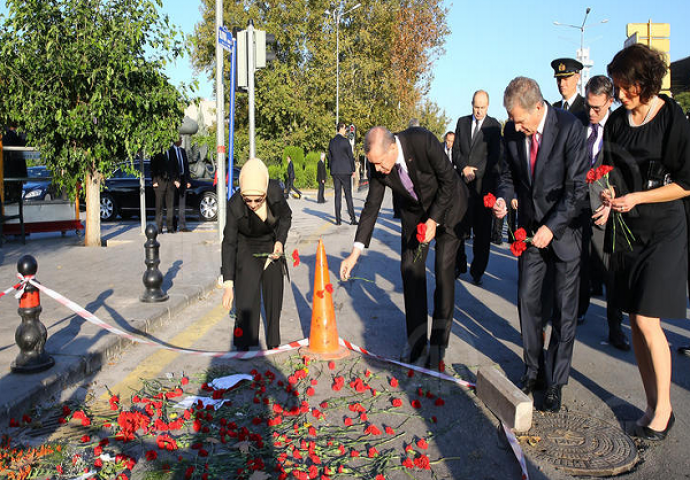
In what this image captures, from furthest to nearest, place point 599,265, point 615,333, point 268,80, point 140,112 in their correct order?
point 268,80 → point 140,112 → point 599,265 → point 615,333

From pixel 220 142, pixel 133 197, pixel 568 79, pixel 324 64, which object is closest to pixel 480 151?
pixel 568 79

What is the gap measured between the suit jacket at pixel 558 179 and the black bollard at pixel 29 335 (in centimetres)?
357

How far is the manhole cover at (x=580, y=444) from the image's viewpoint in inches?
133

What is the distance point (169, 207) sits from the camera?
44.6 feet

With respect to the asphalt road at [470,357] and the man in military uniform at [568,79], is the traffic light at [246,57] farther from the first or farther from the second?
the man in military uniform at [568,79]

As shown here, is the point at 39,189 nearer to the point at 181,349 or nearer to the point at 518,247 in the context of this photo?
the point at 181,349

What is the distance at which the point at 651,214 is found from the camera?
3.85 metres

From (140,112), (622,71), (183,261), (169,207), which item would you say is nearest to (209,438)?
(622,71)

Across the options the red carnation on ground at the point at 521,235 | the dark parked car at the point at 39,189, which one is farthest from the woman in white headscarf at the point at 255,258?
the dark parked car at the point at 39,189

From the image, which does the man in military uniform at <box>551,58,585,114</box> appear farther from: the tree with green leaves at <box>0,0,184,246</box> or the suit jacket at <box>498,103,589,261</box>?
the tree with green leaves at <box>0,0,184,246</box>

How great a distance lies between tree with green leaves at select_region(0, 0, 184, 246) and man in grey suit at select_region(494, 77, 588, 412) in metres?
7.61

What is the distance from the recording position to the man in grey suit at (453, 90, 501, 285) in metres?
8.09

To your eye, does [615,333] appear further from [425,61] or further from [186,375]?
[425,61]

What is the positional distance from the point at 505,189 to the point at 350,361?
72.5 inches
